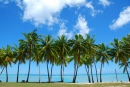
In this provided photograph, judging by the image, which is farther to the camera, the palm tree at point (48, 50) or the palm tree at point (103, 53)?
the palm tree at point (103, 53)

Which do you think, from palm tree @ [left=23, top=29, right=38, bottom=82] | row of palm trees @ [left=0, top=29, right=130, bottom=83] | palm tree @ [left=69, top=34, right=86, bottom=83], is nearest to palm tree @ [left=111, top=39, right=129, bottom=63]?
row of palm trees @ [left=0, top=29, right=130, bottom=83]

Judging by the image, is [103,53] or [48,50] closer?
[48,50]

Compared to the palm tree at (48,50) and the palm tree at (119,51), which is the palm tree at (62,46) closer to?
the palm tree at (48,50)

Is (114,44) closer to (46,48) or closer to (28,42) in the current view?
(46,48)

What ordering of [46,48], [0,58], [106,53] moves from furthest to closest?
[0,58]
[106,53]
[46,48]

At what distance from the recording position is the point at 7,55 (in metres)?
77.9

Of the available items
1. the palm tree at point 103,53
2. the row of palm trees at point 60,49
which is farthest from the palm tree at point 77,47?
the palm tree at point 103,53

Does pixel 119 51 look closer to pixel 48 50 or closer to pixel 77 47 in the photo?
pixel 77 47

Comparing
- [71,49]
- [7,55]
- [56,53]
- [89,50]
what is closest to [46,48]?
[56,53]

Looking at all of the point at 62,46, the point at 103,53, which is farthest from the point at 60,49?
the point at 103,53

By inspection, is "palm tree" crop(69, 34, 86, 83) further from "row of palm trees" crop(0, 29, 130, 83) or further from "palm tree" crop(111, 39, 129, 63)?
"palm tree" crop(111, 39, 129, 63)

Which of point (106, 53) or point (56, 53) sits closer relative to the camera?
point (56, 53)

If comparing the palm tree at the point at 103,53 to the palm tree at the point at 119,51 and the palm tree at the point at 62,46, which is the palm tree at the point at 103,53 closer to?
the palm tree at the point at 119,51

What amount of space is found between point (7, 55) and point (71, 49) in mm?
25790
